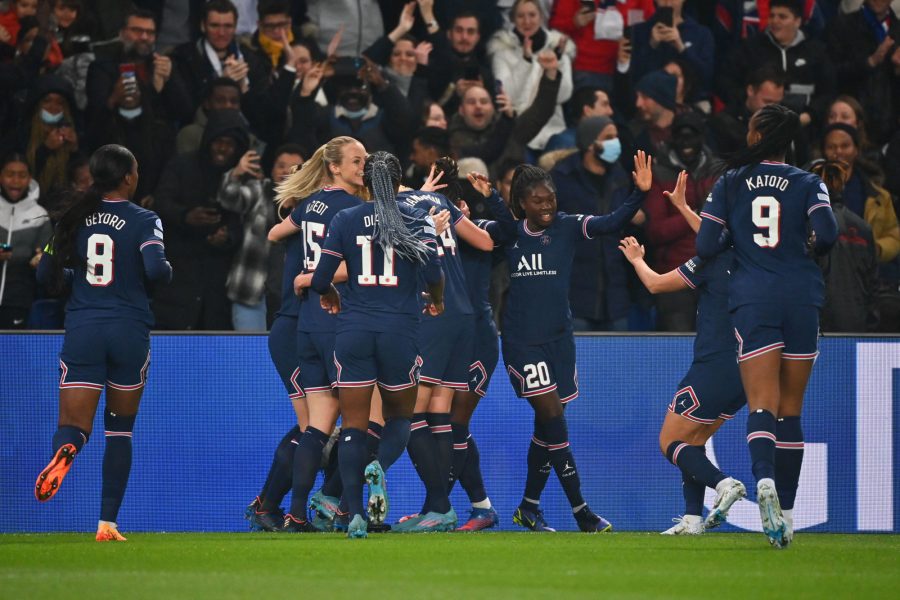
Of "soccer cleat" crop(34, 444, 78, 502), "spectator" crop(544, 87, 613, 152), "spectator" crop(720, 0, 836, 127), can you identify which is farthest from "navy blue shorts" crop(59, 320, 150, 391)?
"spectator" crop(720, 0, 836, 127)

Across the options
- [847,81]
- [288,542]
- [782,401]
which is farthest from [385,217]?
[847,81]

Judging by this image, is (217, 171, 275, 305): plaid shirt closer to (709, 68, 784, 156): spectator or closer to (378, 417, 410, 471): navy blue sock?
(378, 417, 410, 471): navy blue sock

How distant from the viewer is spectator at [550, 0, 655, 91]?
49.6 ft

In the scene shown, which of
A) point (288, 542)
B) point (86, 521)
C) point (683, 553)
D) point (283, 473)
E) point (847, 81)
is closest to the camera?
point (683, 553)

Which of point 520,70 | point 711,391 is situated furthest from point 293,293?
point 520,70

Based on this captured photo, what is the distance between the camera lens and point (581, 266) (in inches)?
508

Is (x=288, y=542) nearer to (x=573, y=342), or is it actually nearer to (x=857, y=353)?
(x=573, y=342)

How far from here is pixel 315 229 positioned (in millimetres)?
9680

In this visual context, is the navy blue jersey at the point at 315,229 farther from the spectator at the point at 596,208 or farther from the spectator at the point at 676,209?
the spectator at the point at 676,209

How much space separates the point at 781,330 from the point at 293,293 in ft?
11.3

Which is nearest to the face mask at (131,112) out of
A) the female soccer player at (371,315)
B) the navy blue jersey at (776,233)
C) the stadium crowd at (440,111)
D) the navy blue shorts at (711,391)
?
the stadium crowd at (440,111)

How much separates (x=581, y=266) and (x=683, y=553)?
16.4ft

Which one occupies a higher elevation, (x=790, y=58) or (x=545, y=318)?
(x=790, y=58)

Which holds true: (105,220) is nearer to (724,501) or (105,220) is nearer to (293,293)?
(293,293)
